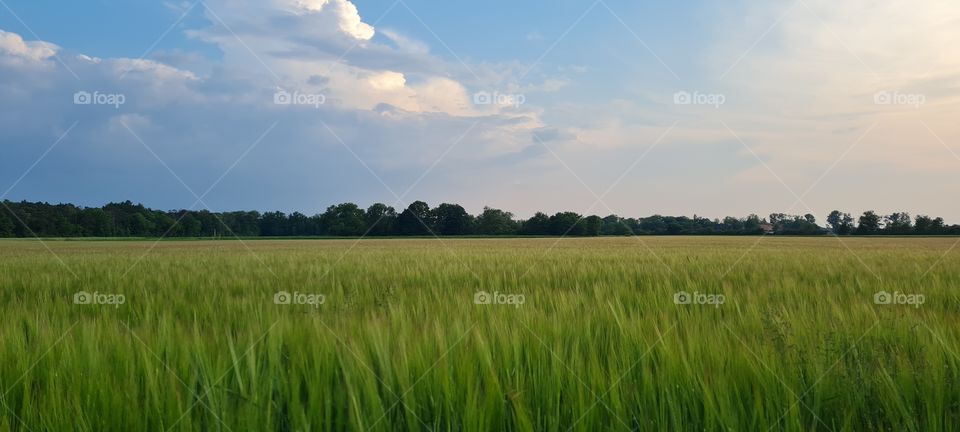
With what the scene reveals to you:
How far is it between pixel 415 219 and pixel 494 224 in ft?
45.9

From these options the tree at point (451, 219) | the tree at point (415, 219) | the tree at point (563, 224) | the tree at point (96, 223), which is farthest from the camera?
the tree at point (563, 224)

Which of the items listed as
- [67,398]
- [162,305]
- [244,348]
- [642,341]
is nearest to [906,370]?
[642,341]

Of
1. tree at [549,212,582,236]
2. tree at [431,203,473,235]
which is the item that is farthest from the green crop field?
tree at [549,212,582,236]

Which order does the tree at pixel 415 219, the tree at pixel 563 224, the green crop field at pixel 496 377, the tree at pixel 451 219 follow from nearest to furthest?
the green crop field at pixel 496 377
the tree at pixel 415 219
the tree at pixel 451 219
the tree at pixel 563 224

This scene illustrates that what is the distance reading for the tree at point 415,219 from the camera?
67.6 m

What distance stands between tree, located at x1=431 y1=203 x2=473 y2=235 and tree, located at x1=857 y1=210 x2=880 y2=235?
51337 millimetres

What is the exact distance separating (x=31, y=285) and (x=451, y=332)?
610cm

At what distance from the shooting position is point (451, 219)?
73812 millimetres

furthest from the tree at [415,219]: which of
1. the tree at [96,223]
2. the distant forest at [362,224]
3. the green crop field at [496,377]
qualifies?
the green crop field at [496,377]

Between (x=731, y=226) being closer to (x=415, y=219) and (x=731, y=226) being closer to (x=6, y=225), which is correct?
(x=415, y=219)

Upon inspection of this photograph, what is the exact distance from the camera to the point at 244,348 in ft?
8.06

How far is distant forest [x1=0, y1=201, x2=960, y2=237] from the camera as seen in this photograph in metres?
69.9

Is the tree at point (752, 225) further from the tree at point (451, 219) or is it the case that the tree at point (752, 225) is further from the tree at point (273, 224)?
the tree at point (273, 224)

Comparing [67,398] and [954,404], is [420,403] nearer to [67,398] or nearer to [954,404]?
[67,398]
